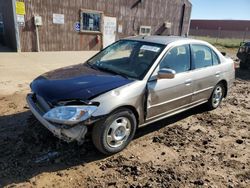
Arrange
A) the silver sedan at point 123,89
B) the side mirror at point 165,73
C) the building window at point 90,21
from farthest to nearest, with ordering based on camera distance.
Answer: the building window at point 90,21 < the side mirror at point 165,73 < the silver sedan at point 123,89

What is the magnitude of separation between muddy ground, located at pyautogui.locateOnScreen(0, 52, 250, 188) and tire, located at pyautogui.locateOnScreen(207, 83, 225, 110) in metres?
0.71

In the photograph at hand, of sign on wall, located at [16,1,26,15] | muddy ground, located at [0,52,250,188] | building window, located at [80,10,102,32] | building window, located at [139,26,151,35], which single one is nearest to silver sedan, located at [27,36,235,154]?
muddy ground, located at [0,52,250,188]

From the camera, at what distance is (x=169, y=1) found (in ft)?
61.5

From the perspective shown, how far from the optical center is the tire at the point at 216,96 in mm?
5802

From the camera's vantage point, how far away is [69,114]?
3.33 m

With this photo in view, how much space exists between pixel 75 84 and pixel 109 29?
13167mm

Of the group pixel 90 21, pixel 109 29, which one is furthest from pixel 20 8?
pixel 109 29

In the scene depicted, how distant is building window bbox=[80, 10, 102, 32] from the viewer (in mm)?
14884

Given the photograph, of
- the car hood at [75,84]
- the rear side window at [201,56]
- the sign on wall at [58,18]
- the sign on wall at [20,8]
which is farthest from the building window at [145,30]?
the car hood at [75,84]

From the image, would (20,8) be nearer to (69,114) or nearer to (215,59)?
(215,59)

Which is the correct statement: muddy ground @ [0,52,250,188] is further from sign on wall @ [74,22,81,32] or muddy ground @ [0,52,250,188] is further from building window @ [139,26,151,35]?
building window @ [139,26,151,35]

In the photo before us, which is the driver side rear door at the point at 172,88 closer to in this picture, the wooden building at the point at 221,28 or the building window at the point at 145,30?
the building window at the point at 145,30

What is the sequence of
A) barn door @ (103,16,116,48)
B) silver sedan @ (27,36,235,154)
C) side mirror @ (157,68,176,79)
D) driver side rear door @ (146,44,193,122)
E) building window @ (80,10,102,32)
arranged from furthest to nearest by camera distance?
barn door @ (103,16,116,48)
building window @ (80,10,102,32)
driver side rear door @ (146,44,193,122)
side mirror @ (157,68,176,79)
silver sedan @ (27,36,235,154)

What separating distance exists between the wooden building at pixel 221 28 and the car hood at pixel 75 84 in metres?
44.2
